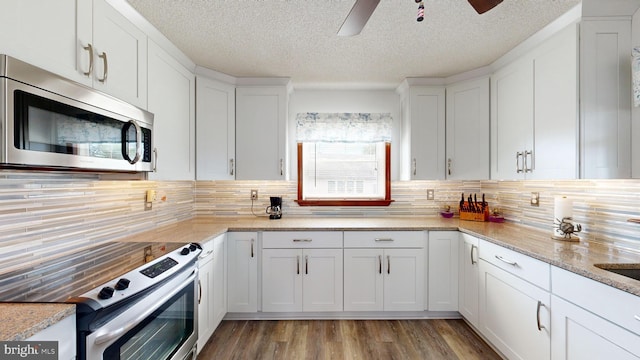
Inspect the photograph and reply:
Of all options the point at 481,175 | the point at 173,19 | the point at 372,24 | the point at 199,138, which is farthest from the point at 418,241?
the point at 173,19

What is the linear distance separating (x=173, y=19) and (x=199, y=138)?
Answer: 1.03m

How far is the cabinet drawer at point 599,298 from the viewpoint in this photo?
43.0 inches

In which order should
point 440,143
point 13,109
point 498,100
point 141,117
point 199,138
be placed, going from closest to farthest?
point 13,109 → point 141,117 → point 498,100 → point 199,138 → point 440,143

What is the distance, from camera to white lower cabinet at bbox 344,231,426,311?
8.09ft

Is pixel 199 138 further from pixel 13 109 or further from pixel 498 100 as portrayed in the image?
pixel 498 100

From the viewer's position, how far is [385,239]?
2.47 m

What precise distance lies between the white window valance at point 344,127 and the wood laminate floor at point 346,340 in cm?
182

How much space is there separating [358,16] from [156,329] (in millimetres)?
1796

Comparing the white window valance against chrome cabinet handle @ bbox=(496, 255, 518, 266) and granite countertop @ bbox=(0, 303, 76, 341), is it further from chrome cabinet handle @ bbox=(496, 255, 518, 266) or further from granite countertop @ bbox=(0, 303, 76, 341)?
granite countertop @ bbox=(0, 303, 76, 341)

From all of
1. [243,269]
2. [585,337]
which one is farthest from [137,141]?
[585,337]

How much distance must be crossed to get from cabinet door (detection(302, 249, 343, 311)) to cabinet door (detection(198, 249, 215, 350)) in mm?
773

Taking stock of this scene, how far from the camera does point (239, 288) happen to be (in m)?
2.45

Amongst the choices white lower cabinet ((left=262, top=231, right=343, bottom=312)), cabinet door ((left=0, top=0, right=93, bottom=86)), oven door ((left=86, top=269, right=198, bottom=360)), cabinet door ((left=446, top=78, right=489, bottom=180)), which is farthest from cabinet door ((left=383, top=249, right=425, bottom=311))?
cabinet door ((left=0, top=0, right=93, bottom=86))

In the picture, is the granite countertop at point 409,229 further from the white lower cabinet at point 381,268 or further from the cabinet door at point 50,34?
the cabinet door at point 50,34
